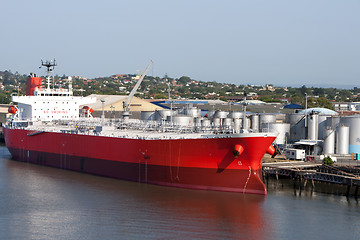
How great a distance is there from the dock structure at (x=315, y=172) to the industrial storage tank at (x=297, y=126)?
657 cm

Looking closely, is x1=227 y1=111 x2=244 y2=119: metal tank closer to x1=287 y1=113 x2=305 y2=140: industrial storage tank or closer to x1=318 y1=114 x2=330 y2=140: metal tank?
x1=287 y1=113 x2=305 y2=140: industrial storage tank

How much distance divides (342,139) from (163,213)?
1812cm

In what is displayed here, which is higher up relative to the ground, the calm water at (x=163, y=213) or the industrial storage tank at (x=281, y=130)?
the industrial storage tank at (x=281, y=130)

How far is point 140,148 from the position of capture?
3131 centimetres

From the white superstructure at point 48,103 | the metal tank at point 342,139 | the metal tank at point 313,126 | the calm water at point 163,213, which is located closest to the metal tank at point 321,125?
the metal tank at point 313,126

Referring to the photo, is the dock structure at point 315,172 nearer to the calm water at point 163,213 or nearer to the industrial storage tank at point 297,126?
the calm water at point 163,213

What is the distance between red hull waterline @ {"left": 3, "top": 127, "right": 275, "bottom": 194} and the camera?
28188 mm

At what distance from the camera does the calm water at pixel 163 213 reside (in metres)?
22.2

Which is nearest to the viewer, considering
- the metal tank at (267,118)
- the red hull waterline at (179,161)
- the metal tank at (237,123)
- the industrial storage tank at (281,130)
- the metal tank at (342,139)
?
the red hull waterline at (179,161)

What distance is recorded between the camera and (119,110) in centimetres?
6956

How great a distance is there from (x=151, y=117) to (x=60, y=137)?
11.4 meters

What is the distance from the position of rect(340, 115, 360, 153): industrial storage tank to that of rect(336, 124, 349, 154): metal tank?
0.52 m

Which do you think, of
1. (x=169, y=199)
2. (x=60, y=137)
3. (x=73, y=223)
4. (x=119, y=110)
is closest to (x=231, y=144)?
(x=169, y=199)

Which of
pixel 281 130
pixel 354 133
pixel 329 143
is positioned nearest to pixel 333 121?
pixel 354 133
